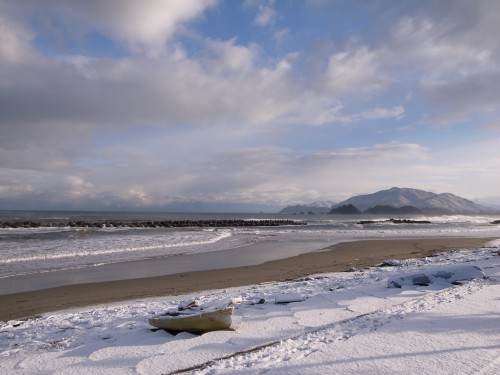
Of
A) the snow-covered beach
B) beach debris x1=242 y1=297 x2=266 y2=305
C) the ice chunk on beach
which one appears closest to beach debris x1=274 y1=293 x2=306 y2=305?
the snow-covered beach

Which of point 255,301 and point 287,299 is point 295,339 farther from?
point 255,301

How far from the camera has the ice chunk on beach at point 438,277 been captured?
8.44 m

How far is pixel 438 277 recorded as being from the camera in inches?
342

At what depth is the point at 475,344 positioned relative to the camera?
186 inches

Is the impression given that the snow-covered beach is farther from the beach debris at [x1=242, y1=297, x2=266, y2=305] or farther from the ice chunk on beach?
the ice chunk on beach

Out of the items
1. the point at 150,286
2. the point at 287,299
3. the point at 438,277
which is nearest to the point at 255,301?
the point at 287,299

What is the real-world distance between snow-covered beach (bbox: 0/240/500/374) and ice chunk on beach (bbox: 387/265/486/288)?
646 millimetres

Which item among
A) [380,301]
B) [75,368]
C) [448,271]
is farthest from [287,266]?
[75,368]

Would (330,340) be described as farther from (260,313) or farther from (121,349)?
(121,349)

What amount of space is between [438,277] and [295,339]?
5.05 m

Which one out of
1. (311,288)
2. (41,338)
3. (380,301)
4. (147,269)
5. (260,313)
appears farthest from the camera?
(147,269)

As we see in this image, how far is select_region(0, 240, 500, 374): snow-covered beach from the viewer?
4.29 meters

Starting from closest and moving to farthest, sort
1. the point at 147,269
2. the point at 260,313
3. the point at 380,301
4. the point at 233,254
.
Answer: the point at 260,313 < the point at 380,301 < the point at 147,269 < the point at 233,254

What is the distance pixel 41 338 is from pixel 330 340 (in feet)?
13.8
